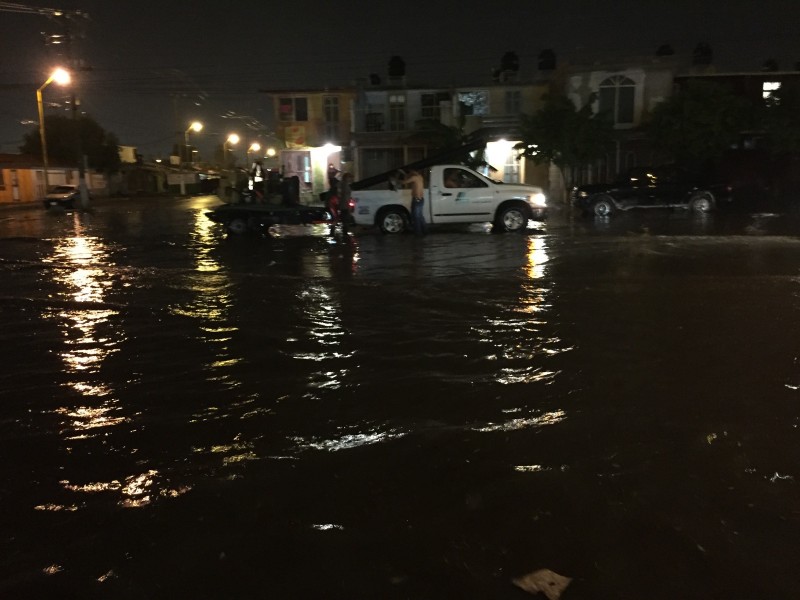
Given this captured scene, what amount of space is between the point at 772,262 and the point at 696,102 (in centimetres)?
1651

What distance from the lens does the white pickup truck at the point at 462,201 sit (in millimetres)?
17734

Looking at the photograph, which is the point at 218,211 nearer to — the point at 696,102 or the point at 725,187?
the point at 725,187

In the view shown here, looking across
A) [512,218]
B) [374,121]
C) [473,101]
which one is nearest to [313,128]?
[374,121]

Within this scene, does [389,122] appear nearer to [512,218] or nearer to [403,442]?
[512,218]

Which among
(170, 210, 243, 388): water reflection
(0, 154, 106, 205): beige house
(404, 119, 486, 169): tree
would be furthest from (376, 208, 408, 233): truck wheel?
(0, 154, 106, 205): beige house

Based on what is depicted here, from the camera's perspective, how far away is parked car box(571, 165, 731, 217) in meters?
22.2

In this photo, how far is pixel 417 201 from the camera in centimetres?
1730

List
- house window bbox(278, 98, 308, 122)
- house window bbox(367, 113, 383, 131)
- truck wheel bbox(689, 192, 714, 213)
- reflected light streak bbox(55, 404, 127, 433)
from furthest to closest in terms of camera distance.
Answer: house window bbox(278, 98, 308, 122), house window bbox(367, 113, 383, 131), truck wheel bbox(689, 192, 714, 213), reflected light streak bbox(55, 404, 127, 433)

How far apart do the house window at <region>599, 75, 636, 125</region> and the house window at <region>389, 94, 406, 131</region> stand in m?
10.4

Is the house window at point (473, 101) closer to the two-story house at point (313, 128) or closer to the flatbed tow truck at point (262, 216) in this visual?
the two-story house at point (313, 128)

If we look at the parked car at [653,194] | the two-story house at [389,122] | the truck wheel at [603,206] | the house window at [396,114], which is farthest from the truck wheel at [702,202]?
the house window at [396,114]

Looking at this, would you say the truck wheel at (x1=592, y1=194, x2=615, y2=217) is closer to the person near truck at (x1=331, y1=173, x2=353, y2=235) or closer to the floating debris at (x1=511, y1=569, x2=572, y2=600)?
the person near truck at (x1=331, y1=173, x2=353, y2=235)

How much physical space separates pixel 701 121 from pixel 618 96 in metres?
5.53

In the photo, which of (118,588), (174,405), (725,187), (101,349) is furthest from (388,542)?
(725,187)
